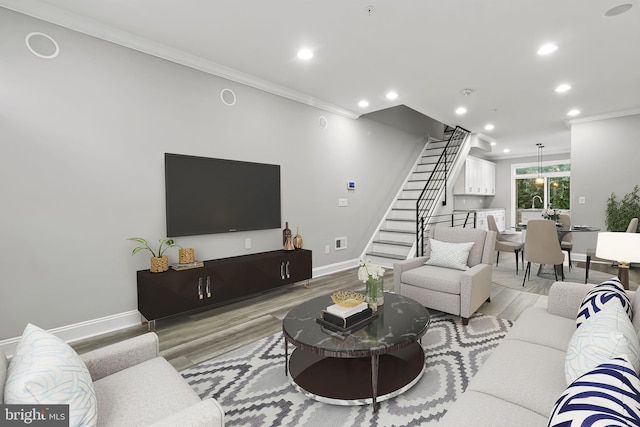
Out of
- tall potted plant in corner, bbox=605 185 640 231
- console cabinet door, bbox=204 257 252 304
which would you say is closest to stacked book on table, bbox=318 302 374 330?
console cabinet door, bbox=204 257 252 304

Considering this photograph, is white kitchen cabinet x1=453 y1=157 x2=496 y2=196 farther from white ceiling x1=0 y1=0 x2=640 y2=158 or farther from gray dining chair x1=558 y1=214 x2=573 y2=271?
white ceiling x1=0 y1=0 x2=640 y2=158

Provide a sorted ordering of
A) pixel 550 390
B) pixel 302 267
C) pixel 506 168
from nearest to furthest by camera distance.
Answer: pixel 550 390 → pixel 302 267 → pixel 506 168

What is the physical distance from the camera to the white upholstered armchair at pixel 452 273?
123 inches

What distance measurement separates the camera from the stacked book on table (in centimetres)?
212

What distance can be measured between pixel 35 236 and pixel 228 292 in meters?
1.79

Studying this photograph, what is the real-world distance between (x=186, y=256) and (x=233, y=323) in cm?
88

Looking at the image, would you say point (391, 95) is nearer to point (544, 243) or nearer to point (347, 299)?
point (544, 243)

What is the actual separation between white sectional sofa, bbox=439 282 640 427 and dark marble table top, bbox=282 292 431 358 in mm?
515

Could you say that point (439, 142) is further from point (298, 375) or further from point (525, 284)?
point (298, 375)

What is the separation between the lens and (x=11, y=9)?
8.30ft

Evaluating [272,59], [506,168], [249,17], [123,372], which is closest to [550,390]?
[123,372]

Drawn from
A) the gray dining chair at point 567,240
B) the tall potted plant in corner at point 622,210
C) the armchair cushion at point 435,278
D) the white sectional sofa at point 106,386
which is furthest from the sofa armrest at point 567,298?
the tall potted plant in corner at point 622,210

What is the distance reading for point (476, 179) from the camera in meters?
9.41

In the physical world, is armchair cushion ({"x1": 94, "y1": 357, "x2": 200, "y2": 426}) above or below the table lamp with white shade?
below
